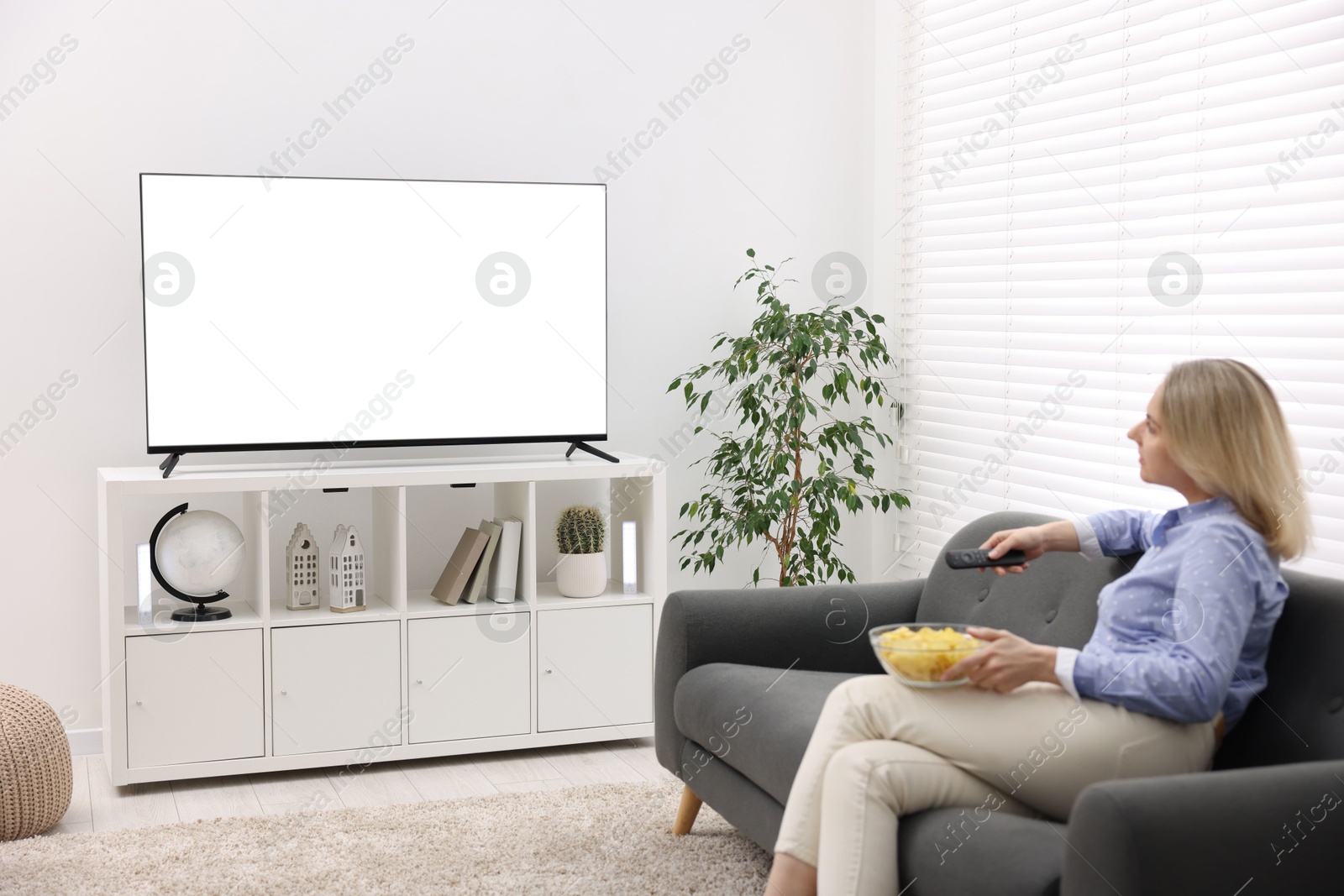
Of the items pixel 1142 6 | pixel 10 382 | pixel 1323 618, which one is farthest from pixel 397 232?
pixel 1323 618

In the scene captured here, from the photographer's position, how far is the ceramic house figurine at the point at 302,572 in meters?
3.31

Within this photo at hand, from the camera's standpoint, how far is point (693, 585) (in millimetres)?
4098

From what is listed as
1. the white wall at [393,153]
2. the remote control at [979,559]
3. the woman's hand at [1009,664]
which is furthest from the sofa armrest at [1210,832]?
the white wall at [393,153]

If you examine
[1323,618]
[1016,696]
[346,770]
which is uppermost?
[1323,618]

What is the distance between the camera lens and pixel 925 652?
73.5 inches

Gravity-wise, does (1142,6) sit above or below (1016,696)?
above

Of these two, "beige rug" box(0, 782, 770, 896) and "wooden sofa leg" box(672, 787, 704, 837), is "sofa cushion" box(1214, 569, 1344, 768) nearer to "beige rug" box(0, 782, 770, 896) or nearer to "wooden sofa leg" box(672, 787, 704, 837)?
"beige rug" box(0, 782, 770, 896)

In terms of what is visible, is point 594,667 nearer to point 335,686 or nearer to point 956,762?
point 335,686

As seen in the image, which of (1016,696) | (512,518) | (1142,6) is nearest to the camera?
(1016,696)

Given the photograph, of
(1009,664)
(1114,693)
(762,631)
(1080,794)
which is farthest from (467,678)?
(1080,794)

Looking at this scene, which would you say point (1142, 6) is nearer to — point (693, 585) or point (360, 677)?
point (693, 585)

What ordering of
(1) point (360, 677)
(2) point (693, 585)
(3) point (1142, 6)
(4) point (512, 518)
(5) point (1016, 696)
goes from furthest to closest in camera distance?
(2) point (693, 585) → (4) point (512, 518) → (1) point (360, 677) → (3) point (1142, 6) → (5) point (1016, 696)

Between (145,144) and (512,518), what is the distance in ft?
4.91

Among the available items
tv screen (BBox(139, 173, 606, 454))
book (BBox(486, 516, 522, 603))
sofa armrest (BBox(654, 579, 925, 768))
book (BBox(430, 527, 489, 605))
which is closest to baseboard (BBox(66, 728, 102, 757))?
tv screen (BBox(139, 173, 606, 454))
